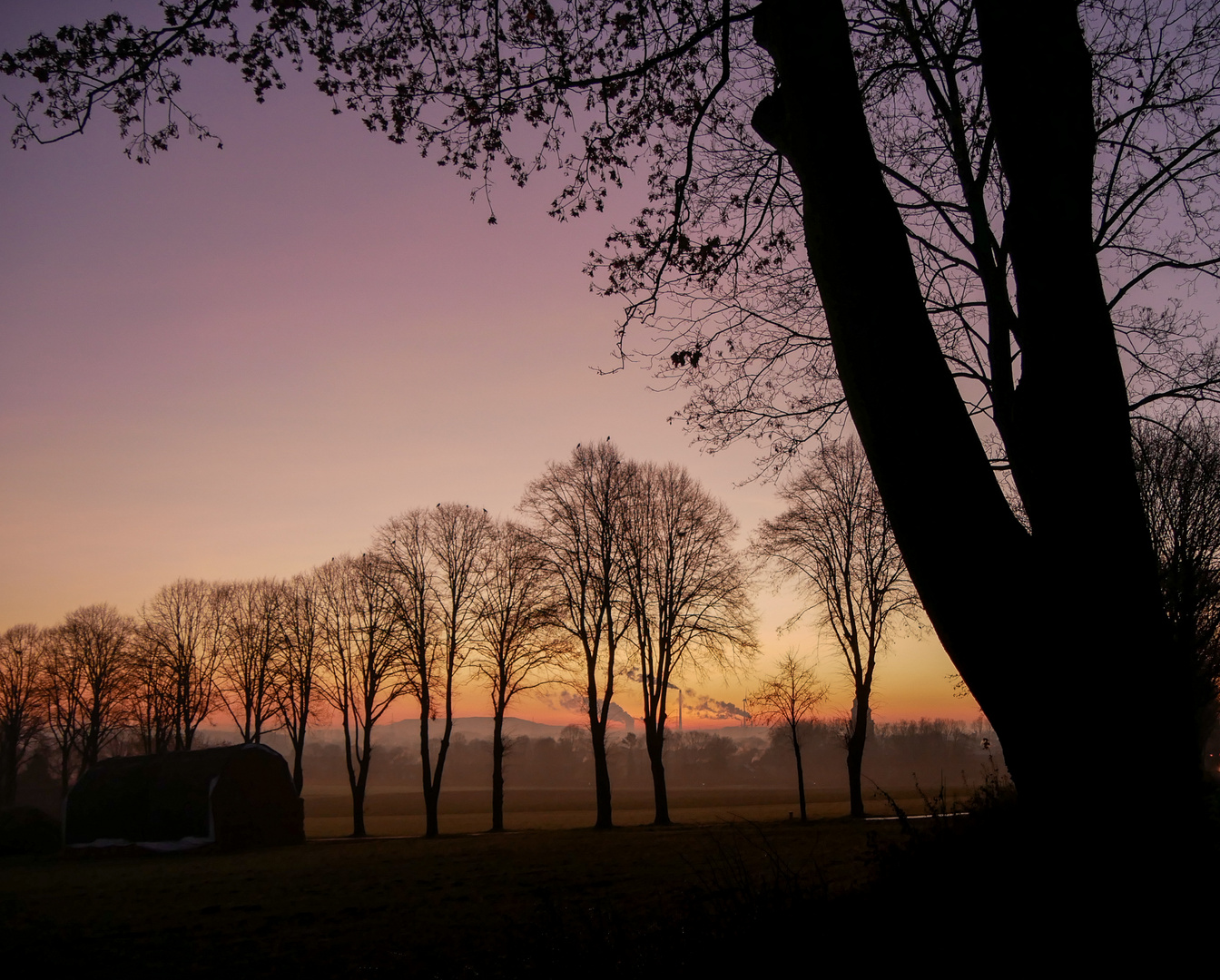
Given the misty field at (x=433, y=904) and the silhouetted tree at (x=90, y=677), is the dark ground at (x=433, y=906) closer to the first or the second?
the misty field at (x=433, y=904)

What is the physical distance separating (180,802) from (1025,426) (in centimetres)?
3666

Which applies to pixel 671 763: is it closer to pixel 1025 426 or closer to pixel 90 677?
pixel 90 677

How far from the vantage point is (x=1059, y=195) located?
324 cm

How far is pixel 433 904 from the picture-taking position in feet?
39.5

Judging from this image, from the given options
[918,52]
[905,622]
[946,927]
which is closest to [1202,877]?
[946,927]

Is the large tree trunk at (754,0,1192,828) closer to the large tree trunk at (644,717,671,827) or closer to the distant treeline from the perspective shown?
the large tree trunk at (644,717,671,827)

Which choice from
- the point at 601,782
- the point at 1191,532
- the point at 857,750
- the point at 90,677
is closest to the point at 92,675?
the point at 90,677

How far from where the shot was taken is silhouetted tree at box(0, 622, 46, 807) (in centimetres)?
5522

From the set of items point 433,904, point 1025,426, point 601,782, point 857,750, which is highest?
point 1025,426

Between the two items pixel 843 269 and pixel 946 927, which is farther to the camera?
pixel 946 927

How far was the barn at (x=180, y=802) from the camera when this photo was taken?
3092cm

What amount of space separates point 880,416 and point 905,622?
26515 mm

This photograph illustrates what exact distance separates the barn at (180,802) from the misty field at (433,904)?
658cm

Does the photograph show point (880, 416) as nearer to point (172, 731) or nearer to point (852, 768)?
point (852, 768)
